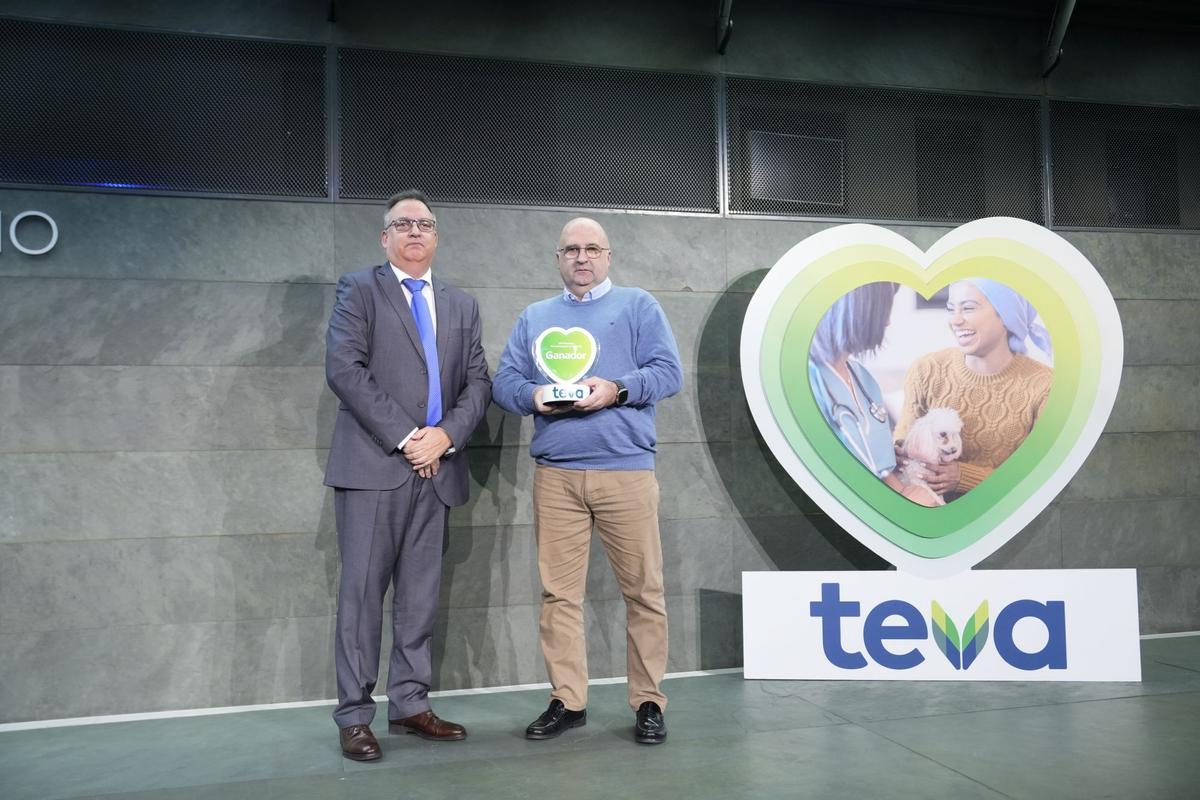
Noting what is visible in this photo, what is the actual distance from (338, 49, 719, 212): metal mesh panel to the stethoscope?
98cm

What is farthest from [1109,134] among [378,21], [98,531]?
[98,531]

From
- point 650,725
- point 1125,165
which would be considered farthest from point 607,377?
point 1125,165

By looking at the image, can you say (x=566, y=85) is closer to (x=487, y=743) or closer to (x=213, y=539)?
(x=213, y=539)

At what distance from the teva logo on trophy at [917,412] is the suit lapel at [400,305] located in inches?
53.3

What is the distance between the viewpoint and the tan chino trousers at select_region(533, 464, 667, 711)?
10.4 feet

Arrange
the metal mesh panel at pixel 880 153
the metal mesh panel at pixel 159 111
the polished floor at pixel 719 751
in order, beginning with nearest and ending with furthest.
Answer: the polished floor at pixel 719 751
the metal mesh panel at pixel 159 111
the metal mesh panel at pixel 880 153

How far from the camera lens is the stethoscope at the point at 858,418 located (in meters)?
3.91

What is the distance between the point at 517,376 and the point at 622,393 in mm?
393

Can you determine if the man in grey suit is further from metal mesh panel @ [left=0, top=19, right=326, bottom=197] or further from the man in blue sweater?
metal mesh panel @ [left=0, top=19, right=326, bottom=197]

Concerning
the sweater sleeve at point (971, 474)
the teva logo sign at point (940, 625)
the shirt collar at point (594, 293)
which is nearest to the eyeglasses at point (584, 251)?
the shirt collar at point (594, 293)

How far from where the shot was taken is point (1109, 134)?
4.64m

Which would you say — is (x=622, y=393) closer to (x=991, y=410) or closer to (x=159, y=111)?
(x=991, y=410)

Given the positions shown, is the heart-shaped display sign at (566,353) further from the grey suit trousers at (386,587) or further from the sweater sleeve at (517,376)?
the grey suit trousers at (386,587)

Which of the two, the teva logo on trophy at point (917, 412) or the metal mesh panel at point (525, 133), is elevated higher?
the metal mesh panel at point (525, 133)
